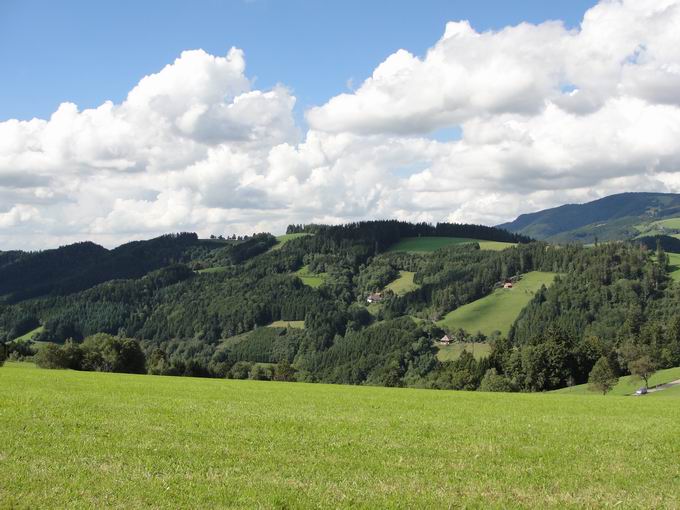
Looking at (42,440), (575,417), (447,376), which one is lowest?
(447,376)

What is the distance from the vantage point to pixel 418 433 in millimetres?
25922

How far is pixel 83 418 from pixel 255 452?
10.3 m

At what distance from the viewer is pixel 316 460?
19891mm

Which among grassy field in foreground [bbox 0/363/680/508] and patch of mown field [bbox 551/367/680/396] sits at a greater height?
grassy field in foreground [bbox 0/363/680/508]

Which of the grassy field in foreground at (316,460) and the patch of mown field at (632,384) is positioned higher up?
the grassy field in foreground at (316,460)

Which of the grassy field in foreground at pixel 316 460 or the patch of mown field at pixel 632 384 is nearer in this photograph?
the grassy field in foreground at pixel 316 460

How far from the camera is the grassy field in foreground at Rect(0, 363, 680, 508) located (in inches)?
619

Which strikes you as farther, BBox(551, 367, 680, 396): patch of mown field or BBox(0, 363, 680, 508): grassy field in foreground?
BBox(551, 367, 680, 396): patch of mown field

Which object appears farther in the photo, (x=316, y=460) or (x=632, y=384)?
(x=632, y=384)

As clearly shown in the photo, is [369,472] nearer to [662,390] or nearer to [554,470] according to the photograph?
[554,470]

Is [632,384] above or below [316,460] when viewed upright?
below

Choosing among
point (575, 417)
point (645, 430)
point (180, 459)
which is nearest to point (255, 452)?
point (180, 459)

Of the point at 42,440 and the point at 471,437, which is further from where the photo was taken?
the point at 471,437

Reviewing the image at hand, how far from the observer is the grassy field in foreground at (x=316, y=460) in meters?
15.7
